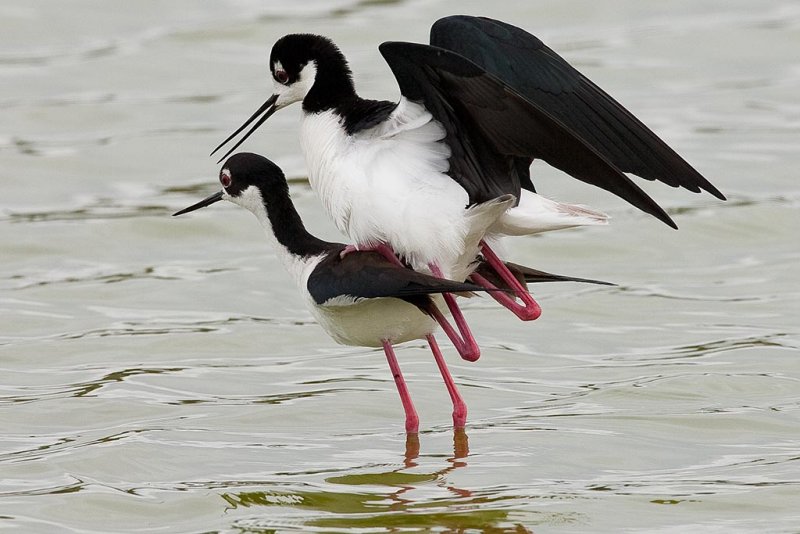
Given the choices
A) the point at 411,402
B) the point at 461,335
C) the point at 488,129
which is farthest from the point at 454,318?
the point at 488,129

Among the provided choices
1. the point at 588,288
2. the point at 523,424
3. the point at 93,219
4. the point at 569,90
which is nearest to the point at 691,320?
the point at 588,288

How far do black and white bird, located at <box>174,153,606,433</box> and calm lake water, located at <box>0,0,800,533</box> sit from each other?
535 mm

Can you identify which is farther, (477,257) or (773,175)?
(773,175)

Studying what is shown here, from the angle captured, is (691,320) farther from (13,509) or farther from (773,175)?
(13,509)

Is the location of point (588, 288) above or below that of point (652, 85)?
below

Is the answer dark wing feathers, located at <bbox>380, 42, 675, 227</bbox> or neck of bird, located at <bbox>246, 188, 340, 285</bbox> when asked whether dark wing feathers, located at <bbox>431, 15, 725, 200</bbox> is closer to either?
dark wing feathers, located at <bbox>380, 42, 675, 227</bbox>

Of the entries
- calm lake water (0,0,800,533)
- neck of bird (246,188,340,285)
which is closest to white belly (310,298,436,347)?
neck of bird (246,188,340,285)

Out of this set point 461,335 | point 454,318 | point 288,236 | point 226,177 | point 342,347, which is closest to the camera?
point 454,318

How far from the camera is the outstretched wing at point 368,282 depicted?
22.8ft

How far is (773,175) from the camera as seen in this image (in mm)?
13773

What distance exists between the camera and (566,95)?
7250 millimetres

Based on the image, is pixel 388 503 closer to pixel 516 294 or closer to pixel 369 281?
pixel 369 281

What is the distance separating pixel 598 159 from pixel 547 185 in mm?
7296

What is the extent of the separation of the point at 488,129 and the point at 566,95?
1.75 ft
